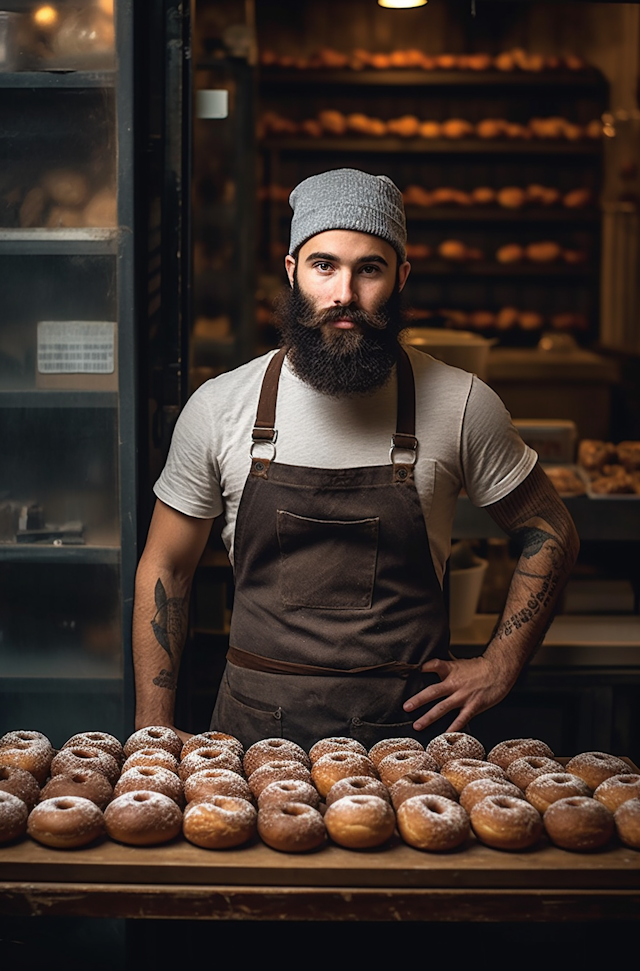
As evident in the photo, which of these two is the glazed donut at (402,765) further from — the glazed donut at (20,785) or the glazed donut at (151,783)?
the glazed donut at (20,785)

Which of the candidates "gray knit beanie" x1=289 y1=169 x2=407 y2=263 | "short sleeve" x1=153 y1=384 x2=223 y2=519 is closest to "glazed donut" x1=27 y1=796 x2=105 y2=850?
"short sleeve" x1=153 y1=384 x2=223 y2=519

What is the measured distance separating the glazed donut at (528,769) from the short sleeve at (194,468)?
0.88m

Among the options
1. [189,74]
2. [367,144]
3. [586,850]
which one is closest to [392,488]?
[586,850]

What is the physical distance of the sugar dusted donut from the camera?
1766 millimetres

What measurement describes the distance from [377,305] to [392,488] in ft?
1.22

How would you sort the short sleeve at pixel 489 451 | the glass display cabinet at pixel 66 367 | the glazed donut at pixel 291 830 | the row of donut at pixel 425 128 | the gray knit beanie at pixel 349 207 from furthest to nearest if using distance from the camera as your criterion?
the row of donut at pixel 425 128 → the glass display cabinet at pixel 66 367 → the short sleeve at pixel 489 451 → the gray knit beanie at pixel 349 207 → the glazed donut at pixel 291 830

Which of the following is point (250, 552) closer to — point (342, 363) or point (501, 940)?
point (342, 363)

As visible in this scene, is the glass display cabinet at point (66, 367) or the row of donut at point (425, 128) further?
the row of donut at point (425, 128)

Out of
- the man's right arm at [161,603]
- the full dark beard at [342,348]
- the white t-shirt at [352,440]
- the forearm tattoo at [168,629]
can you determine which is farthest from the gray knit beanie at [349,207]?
the forearm tattoo at [168,629]

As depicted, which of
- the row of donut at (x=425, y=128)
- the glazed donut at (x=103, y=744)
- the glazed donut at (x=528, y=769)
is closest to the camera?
the glazed donut at (x=528, y=769)

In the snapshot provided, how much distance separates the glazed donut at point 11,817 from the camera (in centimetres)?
147

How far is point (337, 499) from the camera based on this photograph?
2.18m

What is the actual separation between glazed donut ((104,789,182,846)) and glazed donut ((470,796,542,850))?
0.42 meters

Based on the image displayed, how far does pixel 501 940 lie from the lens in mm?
2244
